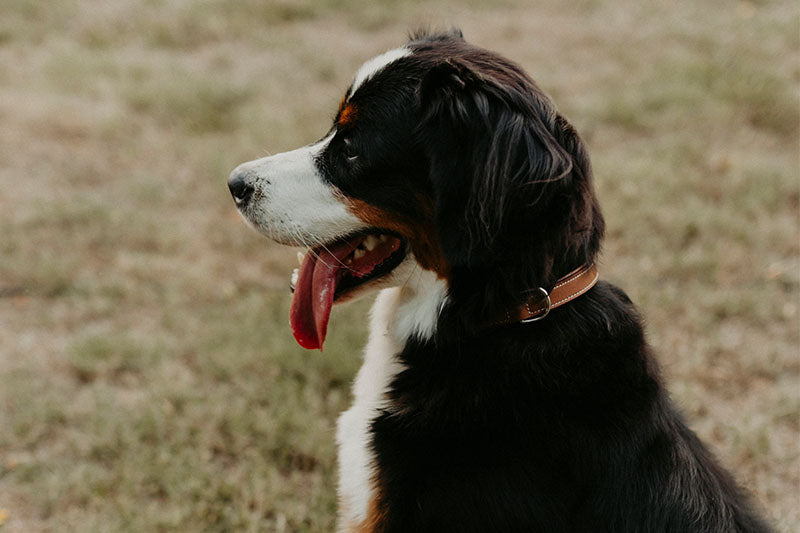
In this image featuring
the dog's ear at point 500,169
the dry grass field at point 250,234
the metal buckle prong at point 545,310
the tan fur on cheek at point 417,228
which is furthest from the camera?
the dry grass field at point 250,234

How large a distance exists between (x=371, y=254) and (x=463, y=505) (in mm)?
776

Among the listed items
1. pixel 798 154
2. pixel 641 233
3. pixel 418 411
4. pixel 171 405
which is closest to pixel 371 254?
pixel 418 411

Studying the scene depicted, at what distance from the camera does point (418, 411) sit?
6.81 feet

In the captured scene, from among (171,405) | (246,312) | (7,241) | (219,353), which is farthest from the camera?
(7,241)

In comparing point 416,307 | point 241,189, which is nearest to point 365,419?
point 416,307

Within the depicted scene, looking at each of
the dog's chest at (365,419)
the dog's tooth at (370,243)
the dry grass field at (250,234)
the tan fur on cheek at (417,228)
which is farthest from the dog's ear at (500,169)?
the dry grass field at (250,234)

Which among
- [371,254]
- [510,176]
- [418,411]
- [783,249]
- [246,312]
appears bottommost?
[783,249]

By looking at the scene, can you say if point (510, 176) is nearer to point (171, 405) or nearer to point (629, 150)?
point (171, 405)

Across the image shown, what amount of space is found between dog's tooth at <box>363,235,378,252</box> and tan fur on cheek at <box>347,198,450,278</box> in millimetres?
108

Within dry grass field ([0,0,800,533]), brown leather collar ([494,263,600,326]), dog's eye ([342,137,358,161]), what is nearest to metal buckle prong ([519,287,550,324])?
brown leather collar ([494,263,600,326])

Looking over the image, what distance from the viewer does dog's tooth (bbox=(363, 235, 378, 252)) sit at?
2.31 metres

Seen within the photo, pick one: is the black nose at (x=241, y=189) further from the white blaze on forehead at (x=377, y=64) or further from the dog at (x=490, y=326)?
the white blaze on forehead at (x=377, y=64)

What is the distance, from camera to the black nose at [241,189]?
2320mm

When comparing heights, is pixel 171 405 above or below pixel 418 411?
below
